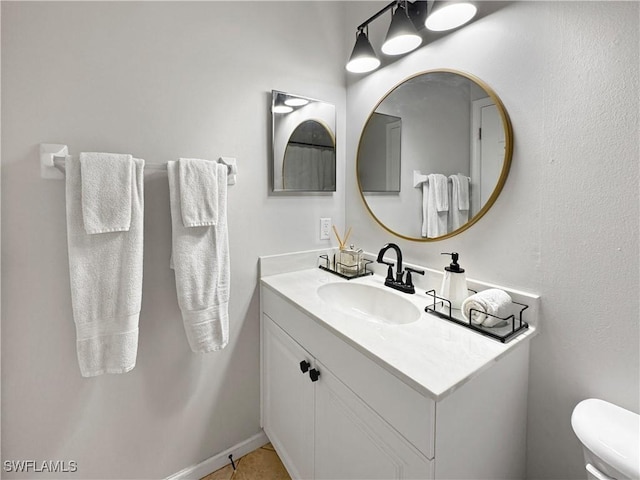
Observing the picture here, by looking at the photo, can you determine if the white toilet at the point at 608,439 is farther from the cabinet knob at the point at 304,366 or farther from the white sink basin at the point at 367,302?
the cabinet knob at the point at 304,366

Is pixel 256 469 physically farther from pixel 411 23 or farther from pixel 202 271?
pixel 411 23

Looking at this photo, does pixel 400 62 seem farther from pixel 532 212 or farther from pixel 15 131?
pixel 15 131

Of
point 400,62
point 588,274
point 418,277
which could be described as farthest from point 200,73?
point 588,274

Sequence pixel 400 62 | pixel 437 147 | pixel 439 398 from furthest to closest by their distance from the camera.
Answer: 1. pixel 400 62
2. pixel 437 147
3. pixel 439 398

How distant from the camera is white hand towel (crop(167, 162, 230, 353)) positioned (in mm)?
1057

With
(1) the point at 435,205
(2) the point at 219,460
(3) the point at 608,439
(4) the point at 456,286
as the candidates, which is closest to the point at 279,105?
(1) the point at 435,205

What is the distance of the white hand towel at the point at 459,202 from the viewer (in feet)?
3.59

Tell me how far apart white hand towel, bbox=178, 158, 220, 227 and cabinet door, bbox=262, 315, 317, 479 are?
0.57m

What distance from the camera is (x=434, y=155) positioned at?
3.94 feet

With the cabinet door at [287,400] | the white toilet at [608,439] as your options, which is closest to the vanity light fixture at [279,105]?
the cabinet door at [287,400]

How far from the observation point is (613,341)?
787mm

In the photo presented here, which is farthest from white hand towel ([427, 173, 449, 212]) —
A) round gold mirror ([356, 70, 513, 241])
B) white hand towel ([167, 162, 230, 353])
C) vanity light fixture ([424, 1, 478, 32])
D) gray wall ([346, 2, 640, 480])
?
white hand towel ([167, 162, 230, 353])

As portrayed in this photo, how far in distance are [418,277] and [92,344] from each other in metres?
1.22

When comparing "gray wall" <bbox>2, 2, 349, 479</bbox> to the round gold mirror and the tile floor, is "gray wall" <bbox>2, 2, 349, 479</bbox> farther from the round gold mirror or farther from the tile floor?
the round gold mirror
